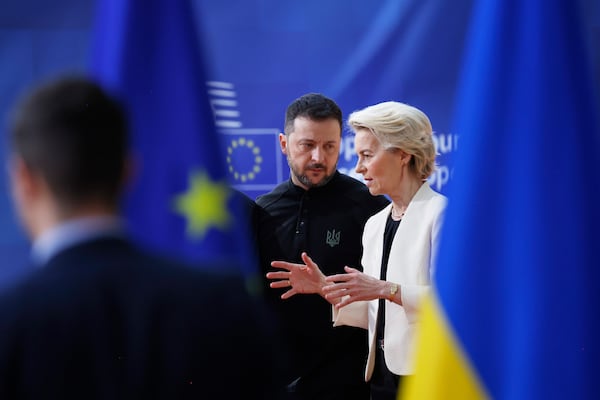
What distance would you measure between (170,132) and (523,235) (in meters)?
0.70

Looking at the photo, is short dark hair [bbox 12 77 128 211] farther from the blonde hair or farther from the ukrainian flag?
the blonde hair

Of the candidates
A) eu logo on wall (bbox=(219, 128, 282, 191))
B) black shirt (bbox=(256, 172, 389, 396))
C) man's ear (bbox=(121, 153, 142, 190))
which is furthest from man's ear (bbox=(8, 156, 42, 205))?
eu logo on wall (bbox=(219, 128, 282, 191))

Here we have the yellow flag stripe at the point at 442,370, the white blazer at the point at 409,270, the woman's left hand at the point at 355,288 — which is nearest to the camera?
the yellow flag stripe at the point at 442,370

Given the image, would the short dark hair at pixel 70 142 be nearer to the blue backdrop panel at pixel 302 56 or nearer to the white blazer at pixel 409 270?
the white blazer at pixel 409 270

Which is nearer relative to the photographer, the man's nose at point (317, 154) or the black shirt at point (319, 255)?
the black shirt at point (319, 255)

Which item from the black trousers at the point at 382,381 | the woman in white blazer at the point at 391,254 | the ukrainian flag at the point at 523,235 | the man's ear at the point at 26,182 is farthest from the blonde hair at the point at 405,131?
the man's ear at the point at 26,182

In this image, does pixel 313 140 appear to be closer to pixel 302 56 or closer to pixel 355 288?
pixel 302 56

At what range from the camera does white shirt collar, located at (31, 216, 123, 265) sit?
1.17 m

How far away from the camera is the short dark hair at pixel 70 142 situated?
1.17m

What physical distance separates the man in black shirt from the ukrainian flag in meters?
1.96

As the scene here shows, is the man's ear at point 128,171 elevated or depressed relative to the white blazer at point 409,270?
elevated

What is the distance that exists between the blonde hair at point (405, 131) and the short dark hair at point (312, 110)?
507 mm

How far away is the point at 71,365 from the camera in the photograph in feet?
3.76

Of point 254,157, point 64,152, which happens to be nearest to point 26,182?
point 64,152
